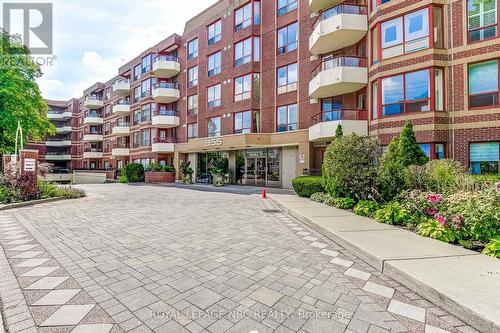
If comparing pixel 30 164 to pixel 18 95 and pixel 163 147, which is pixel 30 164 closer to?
pixel 18 95

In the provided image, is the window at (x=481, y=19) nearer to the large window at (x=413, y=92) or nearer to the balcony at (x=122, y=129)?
the large window at (x=413, y=92)

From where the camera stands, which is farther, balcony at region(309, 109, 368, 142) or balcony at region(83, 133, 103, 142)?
balcony at region(83, 133, 103, 142)

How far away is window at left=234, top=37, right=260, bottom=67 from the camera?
68.7 ft

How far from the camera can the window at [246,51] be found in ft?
68.7

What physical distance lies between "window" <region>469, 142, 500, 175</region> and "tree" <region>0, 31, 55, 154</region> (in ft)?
92.7

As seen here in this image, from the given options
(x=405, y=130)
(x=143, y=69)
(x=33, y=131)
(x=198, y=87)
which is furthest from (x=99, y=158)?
(x=405, y=130)

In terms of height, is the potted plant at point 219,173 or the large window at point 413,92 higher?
the large window at point 413,92

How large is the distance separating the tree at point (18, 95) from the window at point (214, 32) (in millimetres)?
15173

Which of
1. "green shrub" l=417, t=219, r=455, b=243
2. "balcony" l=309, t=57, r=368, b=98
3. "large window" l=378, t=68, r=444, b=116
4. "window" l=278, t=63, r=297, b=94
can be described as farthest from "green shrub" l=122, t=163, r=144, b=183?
"green shrub" l=417, t=219, r=455, b=243

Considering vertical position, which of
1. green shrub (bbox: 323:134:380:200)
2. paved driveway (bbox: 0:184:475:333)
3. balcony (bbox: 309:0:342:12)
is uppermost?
balcony (bbox: 309:0:342:12)

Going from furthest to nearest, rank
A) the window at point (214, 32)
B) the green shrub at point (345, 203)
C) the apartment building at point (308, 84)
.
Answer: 1. the window at point (214, 32)
2. the apartment building at point (308, 84)
3. the green shrub at point (345, 203)

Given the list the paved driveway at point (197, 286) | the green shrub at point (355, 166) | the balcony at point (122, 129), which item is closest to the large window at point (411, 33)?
the green shrub at point (355, 166)

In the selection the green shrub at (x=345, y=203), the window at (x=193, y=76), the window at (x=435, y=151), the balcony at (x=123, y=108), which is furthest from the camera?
the balcony at (x=123, y=108)

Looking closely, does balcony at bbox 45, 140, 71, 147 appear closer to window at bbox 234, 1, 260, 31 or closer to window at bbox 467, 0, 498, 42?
window at bbox 234, 1, 260, 31
